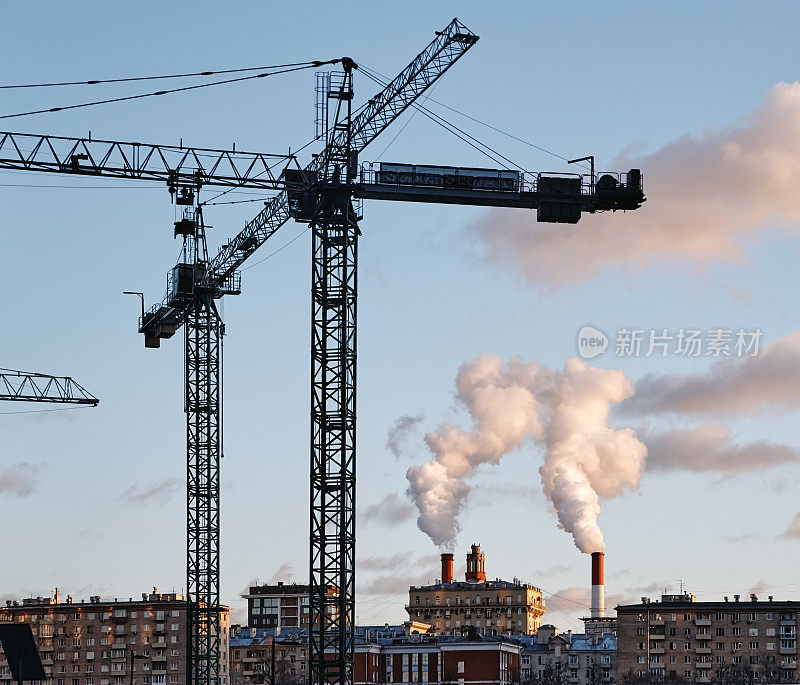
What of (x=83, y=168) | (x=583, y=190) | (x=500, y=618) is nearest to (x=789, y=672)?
(x=500, y=618)

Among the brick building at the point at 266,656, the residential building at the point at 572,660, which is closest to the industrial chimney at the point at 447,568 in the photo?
the brick building at the point at 266,656

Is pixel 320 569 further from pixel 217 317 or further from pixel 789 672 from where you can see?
pixel 789 672

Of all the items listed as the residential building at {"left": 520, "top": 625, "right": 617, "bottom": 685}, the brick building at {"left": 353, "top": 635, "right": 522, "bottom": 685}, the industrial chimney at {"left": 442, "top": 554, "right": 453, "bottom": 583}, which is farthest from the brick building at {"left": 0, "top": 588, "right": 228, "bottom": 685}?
the industrial chimney at {"left": 442, "top": 554, "right": 453, "bottom": 583}

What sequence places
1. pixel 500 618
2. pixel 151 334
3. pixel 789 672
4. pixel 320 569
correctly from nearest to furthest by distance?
pixel 320 569 < pixel 151 334 < pixel 789 672 < pixel 500 618

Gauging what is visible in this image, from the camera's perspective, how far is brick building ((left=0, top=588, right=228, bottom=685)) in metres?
151

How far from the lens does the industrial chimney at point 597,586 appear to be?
509 feet

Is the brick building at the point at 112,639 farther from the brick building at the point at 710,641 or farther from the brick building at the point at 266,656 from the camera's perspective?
the brick building at the point at 710,641

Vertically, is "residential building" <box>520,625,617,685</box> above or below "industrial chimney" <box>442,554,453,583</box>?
below

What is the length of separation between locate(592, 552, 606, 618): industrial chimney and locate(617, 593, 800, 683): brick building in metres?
13.6

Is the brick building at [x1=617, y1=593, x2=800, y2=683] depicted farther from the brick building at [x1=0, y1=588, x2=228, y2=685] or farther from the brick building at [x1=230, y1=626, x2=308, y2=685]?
the brick building at [x1=0, y1=588, x2=228, y2=685]

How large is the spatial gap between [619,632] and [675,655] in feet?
18.5

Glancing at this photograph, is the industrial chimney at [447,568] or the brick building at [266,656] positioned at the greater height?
the industrial chimney at [447,568]

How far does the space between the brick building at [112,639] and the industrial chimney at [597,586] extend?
129 ft

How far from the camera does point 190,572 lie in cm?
7600
